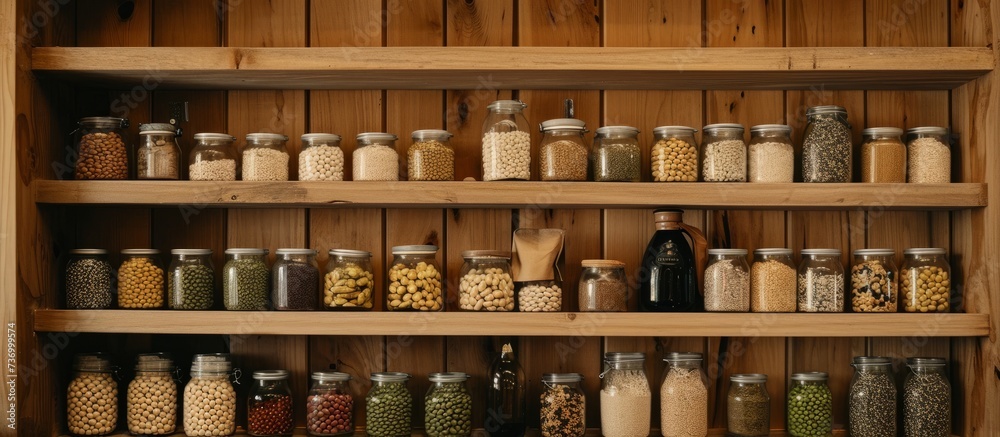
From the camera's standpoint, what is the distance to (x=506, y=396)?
6.75 feet

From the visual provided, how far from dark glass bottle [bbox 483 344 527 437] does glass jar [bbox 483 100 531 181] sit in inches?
15.9

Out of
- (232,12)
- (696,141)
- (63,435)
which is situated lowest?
(63,435)

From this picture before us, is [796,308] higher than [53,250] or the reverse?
the reverse

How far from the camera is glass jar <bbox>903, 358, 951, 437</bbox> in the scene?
1.99m

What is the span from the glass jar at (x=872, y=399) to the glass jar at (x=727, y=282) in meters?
0.31

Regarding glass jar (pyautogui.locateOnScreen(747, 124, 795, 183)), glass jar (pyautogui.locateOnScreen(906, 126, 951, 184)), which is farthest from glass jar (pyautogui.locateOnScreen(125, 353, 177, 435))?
glass jar (pyautogui.locateOnScreen(906, 126, 951, 184))

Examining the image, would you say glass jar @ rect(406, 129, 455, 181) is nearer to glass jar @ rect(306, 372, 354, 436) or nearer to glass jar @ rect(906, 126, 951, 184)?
glass jar @ rect(306, 372, 354, 436)

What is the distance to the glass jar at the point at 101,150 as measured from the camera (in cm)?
203

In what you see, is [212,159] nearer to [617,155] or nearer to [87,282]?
[87,282]

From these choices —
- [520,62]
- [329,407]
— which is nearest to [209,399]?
[329,407]

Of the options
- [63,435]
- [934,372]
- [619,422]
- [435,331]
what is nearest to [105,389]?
[63,435]

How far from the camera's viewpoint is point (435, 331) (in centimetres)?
196

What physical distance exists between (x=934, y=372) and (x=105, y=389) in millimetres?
1910

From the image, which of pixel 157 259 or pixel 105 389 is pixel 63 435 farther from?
pixel 157 259
